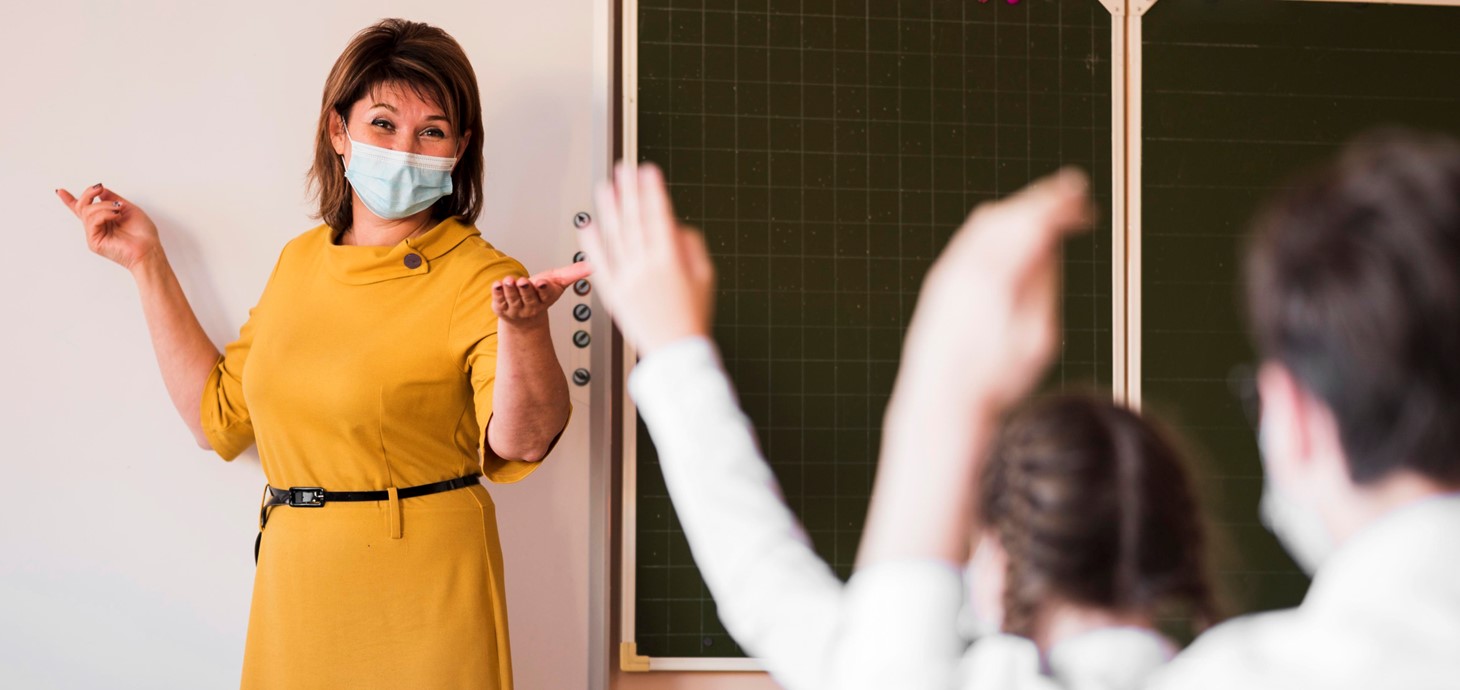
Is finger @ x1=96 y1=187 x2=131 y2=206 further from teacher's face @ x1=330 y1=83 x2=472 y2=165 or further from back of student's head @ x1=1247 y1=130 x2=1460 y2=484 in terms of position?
back of student's head @ x1=1247 y1=130 x2=1460 y2=484

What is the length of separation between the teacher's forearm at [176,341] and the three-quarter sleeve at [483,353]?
25.2 inches

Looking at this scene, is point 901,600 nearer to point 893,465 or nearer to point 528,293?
point 893,465

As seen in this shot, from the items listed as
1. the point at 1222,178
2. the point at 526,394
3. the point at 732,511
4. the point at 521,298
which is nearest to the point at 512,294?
the point at 521,298

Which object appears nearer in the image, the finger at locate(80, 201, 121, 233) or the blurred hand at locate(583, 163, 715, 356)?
the blurred hand at locate(583, 163, 715, 356)

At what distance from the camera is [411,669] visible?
1.88 m

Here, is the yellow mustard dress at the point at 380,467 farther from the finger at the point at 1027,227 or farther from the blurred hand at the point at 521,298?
the finger at the point at 1027,227

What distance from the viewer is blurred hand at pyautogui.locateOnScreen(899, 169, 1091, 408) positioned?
0.46 metres

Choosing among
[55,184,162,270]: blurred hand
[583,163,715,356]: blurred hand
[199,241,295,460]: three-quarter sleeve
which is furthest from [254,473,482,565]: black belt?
[583,163,715,356]: blurred hand

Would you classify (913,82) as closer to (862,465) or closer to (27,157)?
(862,465)

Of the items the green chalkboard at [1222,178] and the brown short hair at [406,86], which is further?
the green chalkboard at [1222,178]

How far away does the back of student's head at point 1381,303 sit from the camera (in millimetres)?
492

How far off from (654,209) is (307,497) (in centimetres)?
150

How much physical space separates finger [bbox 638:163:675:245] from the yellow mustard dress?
1.28 metres

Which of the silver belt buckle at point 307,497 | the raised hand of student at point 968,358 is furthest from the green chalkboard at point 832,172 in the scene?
the raised hand of student at point 968,358
